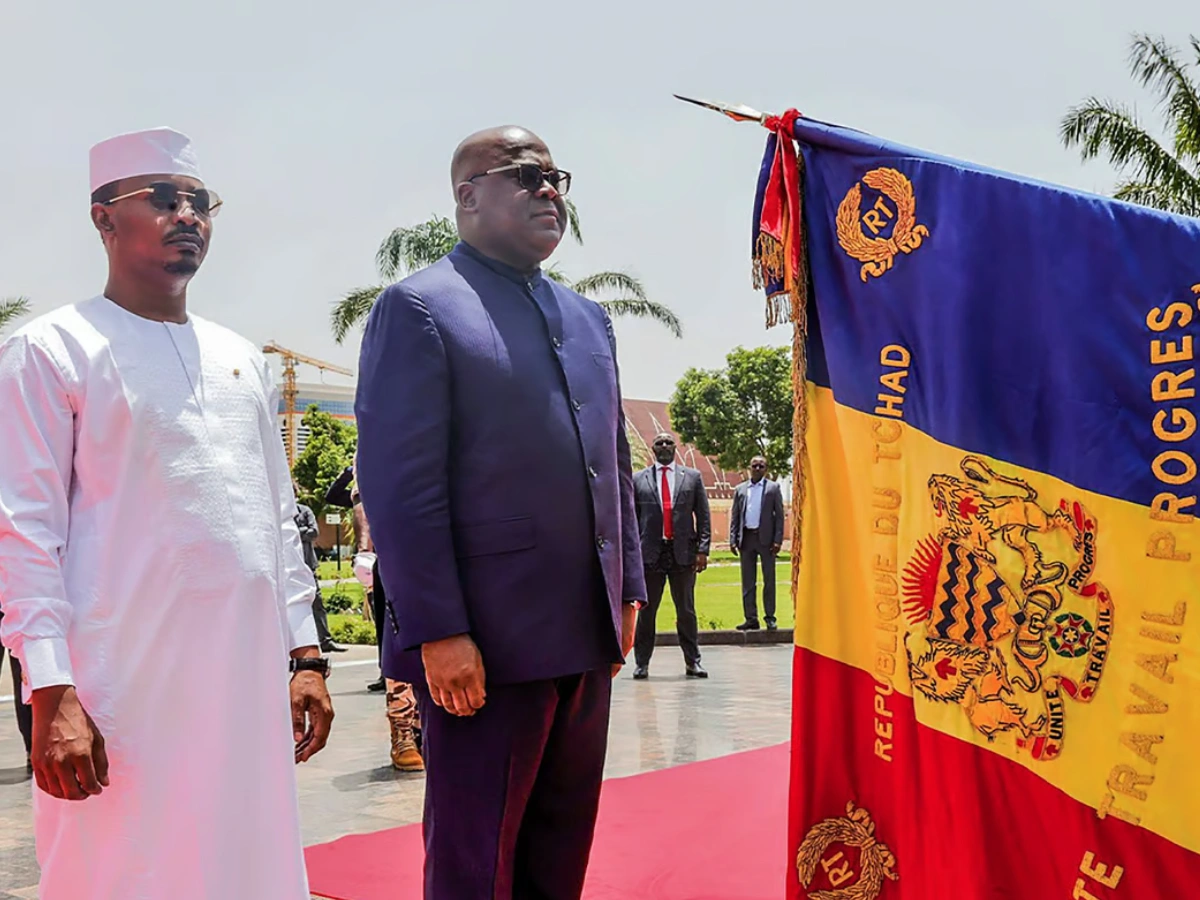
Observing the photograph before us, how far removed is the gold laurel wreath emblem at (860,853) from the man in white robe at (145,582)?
123 cm

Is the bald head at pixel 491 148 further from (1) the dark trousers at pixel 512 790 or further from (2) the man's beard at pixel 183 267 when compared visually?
(1) the dark trousers at pixel 512 790

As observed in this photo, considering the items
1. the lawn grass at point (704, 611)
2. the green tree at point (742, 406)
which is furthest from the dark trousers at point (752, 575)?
the green tree at point (742, 406)

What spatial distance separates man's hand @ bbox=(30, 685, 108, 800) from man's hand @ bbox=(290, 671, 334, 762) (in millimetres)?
548

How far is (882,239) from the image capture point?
3.18 m

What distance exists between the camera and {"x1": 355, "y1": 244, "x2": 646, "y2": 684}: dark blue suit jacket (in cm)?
268

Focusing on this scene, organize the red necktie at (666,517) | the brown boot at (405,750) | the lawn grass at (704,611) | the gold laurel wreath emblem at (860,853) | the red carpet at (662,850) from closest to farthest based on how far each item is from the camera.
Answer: the gold laurel wreath emblem at (860,853), the red carpet at (662,850), the brown boot at (405,750), the red necktie at (666,517), the lawn grass at (704,611)

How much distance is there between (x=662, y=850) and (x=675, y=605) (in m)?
6.43

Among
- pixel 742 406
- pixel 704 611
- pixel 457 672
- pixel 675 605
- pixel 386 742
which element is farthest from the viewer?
pixel 742 406

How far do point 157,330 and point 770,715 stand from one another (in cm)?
632

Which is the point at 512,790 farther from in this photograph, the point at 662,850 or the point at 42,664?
the point at 662,850

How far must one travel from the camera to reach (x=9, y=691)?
10.4 m

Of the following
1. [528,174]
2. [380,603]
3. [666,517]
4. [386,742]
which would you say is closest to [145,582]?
[528,174]

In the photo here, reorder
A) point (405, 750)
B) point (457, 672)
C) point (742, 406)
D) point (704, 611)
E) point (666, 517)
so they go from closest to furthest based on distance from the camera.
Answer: point (457, 672) < point (405, 750) < point (666, 517) < point (704, 611) < point (742, 406)

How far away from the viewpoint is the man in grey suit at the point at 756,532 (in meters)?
14.6
